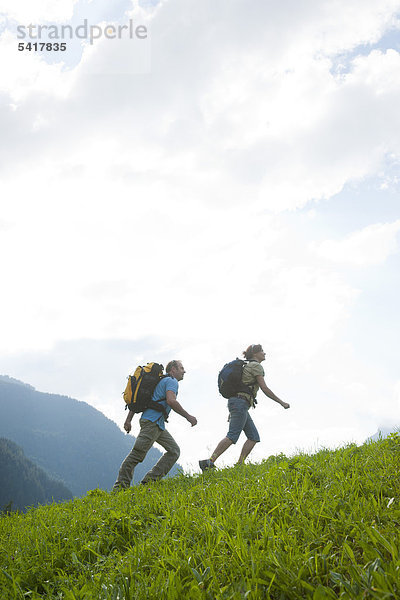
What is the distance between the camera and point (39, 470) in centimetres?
18012

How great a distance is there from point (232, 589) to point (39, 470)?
679 ft

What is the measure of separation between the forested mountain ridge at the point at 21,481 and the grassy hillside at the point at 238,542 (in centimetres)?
17505

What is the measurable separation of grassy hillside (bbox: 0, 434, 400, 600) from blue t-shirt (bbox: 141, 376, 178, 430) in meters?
2.98

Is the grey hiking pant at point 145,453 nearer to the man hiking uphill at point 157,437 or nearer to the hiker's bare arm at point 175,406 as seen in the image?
the man hiking uphill at point 157,437

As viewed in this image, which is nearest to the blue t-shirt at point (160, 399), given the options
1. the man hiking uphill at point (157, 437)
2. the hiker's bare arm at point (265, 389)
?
the man hiking uphill at point (157, 437)

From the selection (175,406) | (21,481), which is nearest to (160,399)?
(175,406)

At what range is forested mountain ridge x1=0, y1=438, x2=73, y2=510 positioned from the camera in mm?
156500

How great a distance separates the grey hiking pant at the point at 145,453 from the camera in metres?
7.97

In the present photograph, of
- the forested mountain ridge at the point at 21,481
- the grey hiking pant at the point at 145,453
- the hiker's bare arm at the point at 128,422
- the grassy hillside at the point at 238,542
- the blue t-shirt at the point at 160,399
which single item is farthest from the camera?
the forested mountain ridge at the point at 21,481

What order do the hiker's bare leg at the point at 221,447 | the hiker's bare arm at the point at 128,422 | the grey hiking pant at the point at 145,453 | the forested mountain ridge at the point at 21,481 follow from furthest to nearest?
the forested mountain ridge at the point at 21,481 < the hiker's bare arm at the point at 128,422 < the hiker's bare leg at the point at 221,447 < the grey hiking pant at the point at 145,453

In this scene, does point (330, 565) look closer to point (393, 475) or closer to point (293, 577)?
point (293, 577)

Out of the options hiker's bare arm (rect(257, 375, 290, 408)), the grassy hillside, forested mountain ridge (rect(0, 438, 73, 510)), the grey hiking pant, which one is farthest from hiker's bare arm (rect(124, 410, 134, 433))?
forested mountain ridge (rect(0, 438, 73, 510))

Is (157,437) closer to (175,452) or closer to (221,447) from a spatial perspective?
(175,452)

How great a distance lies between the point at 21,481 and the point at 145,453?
185912mm
